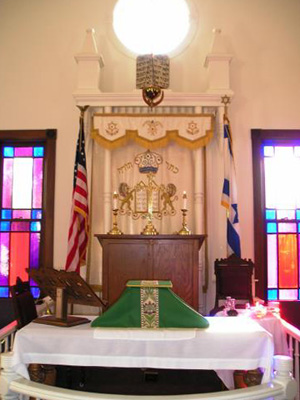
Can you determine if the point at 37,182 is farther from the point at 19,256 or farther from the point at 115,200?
the point at 115,200

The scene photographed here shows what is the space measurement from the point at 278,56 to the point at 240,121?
104 centimetres

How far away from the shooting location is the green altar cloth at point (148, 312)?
2.58m

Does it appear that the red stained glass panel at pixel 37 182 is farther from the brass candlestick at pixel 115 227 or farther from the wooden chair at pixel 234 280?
the wooden chair at pixel 234 280

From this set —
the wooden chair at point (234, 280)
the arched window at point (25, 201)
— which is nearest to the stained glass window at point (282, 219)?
the wooden chair at point (234, 280)

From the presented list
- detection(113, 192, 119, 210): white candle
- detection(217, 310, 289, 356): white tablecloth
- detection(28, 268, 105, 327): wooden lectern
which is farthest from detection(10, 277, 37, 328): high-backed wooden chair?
detection(113, 192, 119, 210): white candle

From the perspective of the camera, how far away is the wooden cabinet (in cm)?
513

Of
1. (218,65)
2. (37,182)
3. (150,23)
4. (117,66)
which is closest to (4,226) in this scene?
(37,182)

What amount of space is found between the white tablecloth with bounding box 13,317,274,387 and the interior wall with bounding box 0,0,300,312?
3.80 metres

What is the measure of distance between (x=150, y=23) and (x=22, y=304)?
4419 millimetres

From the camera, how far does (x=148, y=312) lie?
2586 millimetres

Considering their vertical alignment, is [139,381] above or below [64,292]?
below

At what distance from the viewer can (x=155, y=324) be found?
257 centimetres

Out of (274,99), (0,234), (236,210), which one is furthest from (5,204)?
(274,99)

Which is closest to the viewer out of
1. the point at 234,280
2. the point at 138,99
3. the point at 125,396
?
the point at 125,396
